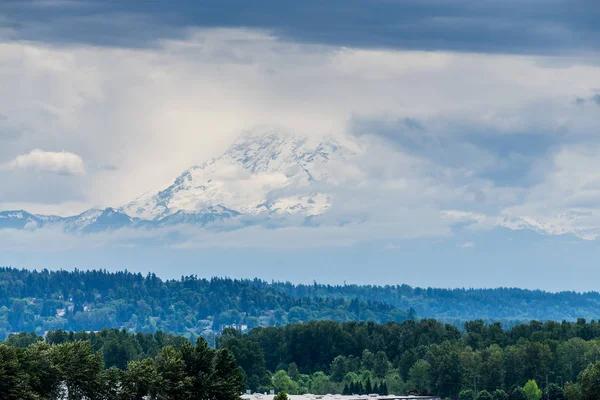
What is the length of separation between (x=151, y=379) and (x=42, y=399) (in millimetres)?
18839

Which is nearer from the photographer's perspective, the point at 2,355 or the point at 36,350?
the point at 2,355

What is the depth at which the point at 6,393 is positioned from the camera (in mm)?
178375

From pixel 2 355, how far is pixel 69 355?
1786 cm

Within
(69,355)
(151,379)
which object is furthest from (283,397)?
(69,355)

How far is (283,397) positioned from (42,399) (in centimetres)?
3232

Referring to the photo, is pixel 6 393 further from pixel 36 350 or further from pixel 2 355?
pixel 36 350

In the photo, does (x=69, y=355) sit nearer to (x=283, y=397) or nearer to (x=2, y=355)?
(x=2, y=355)

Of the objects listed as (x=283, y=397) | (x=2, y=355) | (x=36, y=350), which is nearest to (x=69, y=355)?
(x=36, y=350)

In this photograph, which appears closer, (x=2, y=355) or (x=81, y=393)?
(x=2, y=355)

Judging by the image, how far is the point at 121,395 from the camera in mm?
198375

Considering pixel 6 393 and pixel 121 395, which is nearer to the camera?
pixel 6 393

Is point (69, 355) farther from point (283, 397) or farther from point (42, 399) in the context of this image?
point (283, 397)

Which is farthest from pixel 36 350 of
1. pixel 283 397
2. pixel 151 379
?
pixel 283 397

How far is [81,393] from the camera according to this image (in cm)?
19825
